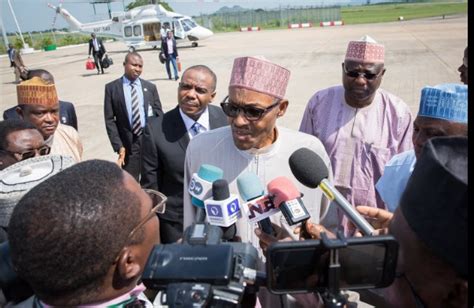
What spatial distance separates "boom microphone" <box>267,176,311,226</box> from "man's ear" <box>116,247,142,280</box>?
53cm

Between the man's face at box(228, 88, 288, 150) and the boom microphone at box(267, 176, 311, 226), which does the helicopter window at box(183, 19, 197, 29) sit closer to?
the man's face at box(228, 88, 288, 150)

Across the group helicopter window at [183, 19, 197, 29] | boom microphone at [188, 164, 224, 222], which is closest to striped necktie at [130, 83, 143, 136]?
boom microphone at [188, 164, 224, 222]

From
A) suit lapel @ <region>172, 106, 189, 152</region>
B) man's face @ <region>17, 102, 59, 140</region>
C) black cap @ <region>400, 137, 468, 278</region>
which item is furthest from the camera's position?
man's face @ <region>17, 102, 59, 140</region>

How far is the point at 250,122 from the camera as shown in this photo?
2121 mm

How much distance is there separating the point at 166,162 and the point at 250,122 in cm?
109

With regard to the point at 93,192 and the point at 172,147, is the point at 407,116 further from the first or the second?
the point at 93,192

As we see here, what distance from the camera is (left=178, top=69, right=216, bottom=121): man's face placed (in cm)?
330

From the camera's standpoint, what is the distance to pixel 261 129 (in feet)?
7.08

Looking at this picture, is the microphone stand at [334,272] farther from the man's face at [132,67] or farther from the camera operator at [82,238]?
the man's face at [132,67]

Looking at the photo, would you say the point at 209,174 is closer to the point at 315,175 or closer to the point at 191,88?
the point at 315,175

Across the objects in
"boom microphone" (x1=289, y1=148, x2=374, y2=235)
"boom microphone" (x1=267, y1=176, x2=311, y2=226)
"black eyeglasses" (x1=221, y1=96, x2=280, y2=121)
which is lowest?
"boom microphone" (x1=267, y1=176, x2=311, y2=226)

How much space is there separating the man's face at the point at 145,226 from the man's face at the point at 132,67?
164 inches

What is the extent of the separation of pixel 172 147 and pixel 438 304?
228 cm

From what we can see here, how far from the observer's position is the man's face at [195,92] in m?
3.30
